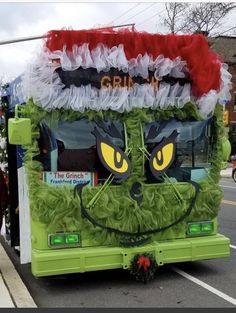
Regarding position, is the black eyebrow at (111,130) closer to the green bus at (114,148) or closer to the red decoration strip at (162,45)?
the green bus at (114,148)

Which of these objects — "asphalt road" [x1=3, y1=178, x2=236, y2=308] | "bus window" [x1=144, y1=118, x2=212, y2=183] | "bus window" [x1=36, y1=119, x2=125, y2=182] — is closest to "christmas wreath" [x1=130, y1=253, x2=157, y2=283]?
"asphalt road" [x1=3, y1=178, x2=236, y2=308]

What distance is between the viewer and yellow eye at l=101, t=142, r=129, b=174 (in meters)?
5.86

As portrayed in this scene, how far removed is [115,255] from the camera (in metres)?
5.90

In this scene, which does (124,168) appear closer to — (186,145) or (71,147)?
(71,147)

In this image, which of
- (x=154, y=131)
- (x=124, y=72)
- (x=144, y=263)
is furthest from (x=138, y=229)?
(x=124, y=72)

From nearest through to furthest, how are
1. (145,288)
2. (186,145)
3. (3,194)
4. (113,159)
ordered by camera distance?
(113,159), (145,288), (186,145), (3,194)

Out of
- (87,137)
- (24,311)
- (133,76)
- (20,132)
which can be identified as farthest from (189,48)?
(24,311)

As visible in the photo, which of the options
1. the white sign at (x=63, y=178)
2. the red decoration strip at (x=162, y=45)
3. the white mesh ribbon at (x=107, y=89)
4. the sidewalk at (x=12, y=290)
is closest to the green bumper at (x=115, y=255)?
the sidewalk at (x=12, y=290)

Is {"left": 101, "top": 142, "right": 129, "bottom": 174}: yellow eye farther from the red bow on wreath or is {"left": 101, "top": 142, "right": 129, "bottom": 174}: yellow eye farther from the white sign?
the red bow on wreath

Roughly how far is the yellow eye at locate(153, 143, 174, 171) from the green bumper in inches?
36.6

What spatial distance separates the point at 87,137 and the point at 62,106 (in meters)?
0.47

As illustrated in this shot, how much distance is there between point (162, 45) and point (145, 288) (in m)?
2.87

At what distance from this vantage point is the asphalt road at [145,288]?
5.49m

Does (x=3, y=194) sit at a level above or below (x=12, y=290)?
Answer: above
